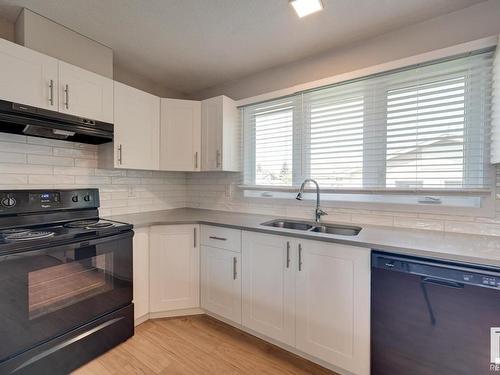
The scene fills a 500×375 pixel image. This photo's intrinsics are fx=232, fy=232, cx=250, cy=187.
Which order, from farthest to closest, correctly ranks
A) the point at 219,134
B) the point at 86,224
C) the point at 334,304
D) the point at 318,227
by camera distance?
the point at 219,134 → the point at 318,227 → the point at 86,224 → the point at 334,304

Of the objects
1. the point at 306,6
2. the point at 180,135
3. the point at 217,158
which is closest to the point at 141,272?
the point at 217,158

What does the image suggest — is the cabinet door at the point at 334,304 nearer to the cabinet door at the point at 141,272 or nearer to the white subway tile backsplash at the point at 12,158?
the cabinet door at the point at 141,272

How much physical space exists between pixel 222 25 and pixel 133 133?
4.00ft

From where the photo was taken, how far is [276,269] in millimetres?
1714

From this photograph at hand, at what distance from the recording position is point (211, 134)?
2473mm

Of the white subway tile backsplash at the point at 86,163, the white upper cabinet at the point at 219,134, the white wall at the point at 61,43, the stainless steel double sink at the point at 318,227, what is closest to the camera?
the white wall at the point at 61,43

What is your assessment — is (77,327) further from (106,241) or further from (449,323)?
(449,323)

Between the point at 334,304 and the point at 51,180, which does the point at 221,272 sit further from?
the point at 51,180

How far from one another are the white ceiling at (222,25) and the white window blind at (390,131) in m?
0.38

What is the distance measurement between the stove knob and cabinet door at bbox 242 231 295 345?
1.64m

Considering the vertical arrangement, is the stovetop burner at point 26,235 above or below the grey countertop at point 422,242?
above

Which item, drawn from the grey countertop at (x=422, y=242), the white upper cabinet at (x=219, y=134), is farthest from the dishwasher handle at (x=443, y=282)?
the white upper cabinet at (x=219, y=134)

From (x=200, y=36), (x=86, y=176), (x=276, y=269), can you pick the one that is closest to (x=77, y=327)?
(x=86, y=176)

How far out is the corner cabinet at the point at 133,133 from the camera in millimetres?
2059
